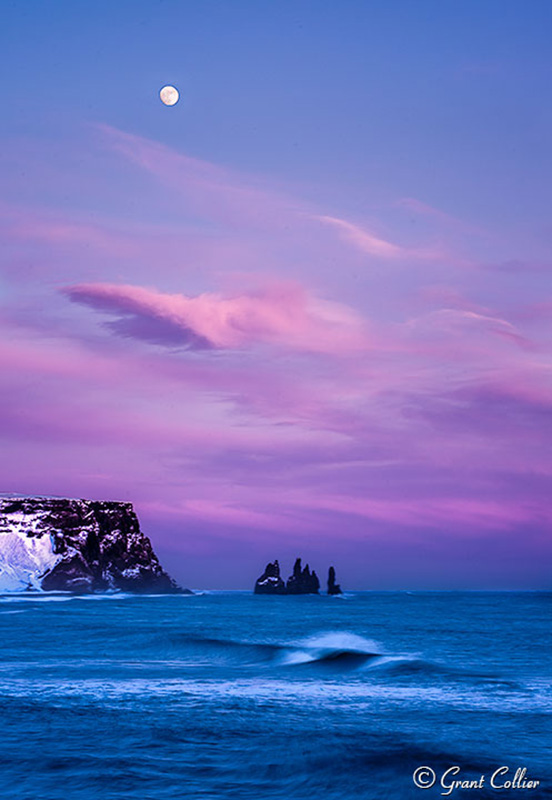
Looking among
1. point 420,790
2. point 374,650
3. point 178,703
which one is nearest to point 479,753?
point 420,790

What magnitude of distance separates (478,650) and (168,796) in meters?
45.0

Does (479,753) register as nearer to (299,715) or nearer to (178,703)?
(299,715)

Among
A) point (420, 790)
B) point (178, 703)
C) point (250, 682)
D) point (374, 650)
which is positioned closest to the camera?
point (420, 790)

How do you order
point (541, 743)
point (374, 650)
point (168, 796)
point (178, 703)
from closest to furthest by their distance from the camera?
point (168, 796)
point (541, 743)
point (178, 703)
point (374, 650)

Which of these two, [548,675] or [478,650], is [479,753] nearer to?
[548,675]

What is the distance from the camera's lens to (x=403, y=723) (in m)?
24.8

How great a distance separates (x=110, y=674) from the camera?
37.2m

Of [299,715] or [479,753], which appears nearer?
[479,753]

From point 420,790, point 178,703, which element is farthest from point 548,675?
point 420,790

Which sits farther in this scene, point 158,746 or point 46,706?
point 46,706

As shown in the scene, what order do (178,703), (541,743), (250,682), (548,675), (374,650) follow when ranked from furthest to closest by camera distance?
(374,650) → (548,675) → (250,682) → (178,703) → (541,743)

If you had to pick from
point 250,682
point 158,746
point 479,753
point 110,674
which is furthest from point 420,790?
point 110,674

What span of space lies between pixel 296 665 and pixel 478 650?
18.0 m

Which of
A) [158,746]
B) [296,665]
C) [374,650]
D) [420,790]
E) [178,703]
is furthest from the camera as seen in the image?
[374,650]
